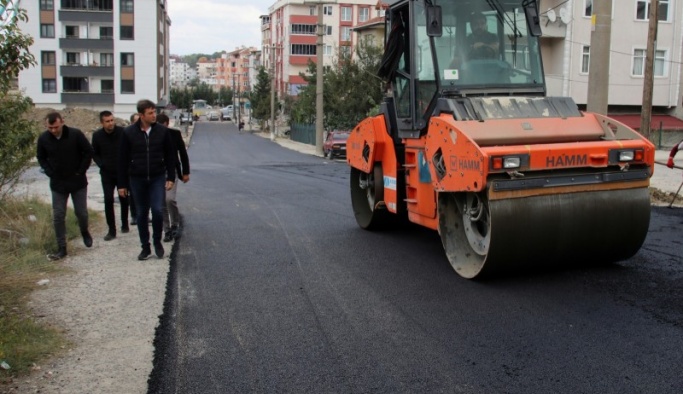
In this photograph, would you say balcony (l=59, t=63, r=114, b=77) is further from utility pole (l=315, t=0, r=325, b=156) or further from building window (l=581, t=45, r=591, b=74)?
building window (l=581, t=45, r=591, b=74)

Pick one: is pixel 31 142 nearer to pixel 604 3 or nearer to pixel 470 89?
pixel 470 89

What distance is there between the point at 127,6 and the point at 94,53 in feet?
19.1

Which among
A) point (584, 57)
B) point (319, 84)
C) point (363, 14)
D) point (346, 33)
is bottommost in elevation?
point (319, 84)

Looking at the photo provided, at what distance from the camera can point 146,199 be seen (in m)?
Result: 8.72

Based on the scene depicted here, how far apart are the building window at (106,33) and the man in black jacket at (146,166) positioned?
67.2 metres

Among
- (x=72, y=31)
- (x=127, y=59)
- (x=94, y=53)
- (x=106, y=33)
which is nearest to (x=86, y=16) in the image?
(x=72, y=31)

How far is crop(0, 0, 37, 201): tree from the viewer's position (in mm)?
7891

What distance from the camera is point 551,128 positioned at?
689 cm

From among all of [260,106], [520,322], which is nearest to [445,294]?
[520,322]

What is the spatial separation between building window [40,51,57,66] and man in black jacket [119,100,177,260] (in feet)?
222

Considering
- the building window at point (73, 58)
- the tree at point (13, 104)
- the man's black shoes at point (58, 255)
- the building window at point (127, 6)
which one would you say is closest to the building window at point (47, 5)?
the building window at point (73, 58)

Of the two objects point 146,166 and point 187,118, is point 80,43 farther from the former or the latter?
point 146,166

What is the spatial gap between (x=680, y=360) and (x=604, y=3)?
9.96 metres

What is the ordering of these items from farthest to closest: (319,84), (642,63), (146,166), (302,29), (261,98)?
(302,29)
(261,98)
(642,63)
(319,84)
(146,166)
